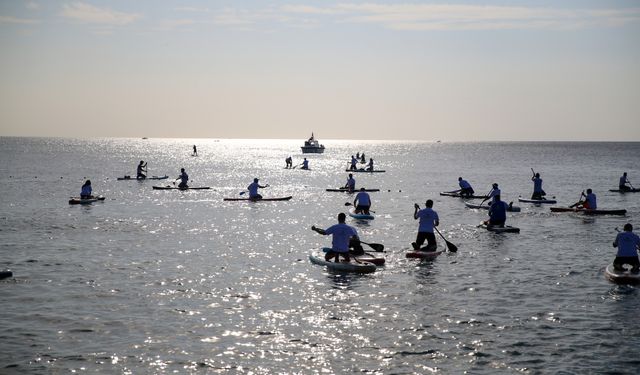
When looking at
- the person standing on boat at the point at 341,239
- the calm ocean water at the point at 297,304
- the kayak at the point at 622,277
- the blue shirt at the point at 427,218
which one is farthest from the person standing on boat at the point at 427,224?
the kayak at the point at 622,277

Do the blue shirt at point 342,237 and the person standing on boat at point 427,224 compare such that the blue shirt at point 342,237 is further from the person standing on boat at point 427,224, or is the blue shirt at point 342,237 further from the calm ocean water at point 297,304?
the person standing on boat at point 427,224

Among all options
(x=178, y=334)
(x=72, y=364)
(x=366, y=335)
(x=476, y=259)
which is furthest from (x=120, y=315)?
(x=476, y=259)

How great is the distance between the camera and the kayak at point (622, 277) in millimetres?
21141

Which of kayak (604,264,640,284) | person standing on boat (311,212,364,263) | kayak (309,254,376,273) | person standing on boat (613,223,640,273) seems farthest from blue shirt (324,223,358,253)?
person standing on boat (613,223,640,273)

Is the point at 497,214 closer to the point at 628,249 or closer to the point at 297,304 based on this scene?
the point at 628,249

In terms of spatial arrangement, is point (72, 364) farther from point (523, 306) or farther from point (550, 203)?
point (550, 203)

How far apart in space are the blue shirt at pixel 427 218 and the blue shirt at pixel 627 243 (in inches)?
261

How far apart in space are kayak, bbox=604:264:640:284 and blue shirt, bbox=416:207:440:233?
6.53 meters

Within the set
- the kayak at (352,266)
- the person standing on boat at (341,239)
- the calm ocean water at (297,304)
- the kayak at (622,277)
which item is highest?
the person standing on boat at (341,239)

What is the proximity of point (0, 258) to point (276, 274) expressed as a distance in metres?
11.3

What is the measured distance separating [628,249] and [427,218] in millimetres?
7264

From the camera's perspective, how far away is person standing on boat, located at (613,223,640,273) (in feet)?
70.7

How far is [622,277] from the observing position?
21359 millimetres

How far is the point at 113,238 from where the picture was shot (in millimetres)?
32156
